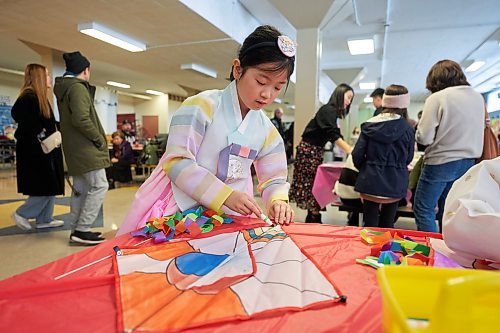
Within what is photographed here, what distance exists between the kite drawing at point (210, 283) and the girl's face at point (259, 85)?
438mm

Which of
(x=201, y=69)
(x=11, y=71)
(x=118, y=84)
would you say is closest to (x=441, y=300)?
(x=201, y=69)

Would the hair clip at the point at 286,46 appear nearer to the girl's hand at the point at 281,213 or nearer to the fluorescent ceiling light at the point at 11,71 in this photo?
the girl's hand at the point at 281,213

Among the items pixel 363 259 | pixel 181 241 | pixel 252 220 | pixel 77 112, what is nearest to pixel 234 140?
pixel 252 220

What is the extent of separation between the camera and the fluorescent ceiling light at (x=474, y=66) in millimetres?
8255

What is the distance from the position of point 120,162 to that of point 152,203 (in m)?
5.33

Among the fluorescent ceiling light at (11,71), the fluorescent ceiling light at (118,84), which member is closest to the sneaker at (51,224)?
the fluorescent ceiling light at (11,71)

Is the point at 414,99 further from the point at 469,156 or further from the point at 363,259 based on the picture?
the point at 363,259

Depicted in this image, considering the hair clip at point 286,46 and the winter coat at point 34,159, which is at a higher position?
the hair clip at point 286,46

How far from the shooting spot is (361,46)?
6.74m

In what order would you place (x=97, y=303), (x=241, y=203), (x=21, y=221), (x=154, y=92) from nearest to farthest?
(x=97, y=303) → (x=241, y=203) → (x=21, y=221) → (x=154, y=92)

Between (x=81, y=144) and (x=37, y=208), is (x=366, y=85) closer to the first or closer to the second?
(x=81, y=144)

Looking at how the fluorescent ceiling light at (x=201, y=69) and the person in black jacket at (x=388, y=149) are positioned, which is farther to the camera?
the fluorescent ceiling light at (x=201, y=69)

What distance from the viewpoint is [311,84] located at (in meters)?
4.38

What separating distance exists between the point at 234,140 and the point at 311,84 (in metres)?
3.59
